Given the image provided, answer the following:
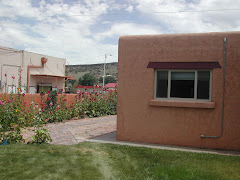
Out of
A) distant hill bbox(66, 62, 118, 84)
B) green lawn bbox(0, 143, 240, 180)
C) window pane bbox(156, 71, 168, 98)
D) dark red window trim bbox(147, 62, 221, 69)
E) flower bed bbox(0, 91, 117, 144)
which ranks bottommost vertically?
green lawn bbox(0, 143, 240, 180)

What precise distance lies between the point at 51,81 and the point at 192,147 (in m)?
23.9

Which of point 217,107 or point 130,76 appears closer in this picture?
point 217,107

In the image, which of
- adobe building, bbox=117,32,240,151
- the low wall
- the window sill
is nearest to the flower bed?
the low wall

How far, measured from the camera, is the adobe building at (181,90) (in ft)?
22.4

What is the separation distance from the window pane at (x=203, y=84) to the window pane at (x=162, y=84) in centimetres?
93

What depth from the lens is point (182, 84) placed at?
7.29 m

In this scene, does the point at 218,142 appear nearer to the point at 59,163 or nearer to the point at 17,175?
the point at 59,163

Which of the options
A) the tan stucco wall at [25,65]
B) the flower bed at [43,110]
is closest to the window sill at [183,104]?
the flower bed at [43,110]

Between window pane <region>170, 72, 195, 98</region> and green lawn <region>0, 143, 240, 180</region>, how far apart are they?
1.78 meters

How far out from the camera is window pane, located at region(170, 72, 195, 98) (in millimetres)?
7230

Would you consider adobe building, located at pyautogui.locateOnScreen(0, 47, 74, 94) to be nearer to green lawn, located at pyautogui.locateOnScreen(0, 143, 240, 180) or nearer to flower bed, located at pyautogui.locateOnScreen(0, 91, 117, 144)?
flower bed, located at pyautogui.locateOnScreen(0, 91, 117, 144)

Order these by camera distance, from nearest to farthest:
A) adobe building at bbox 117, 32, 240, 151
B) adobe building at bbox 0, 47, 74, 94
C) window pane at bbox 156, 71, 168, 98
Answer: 1. adobe building at bbox 117, 32, 240, 151
2. window pane at bbox 156, 71, 168, 98
3. adobe building at bbox 0, 47, 74, 94

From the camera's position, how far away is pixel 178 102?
715cm

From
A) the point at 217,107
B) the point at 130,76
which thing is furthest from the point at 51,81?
the point at 217,107
